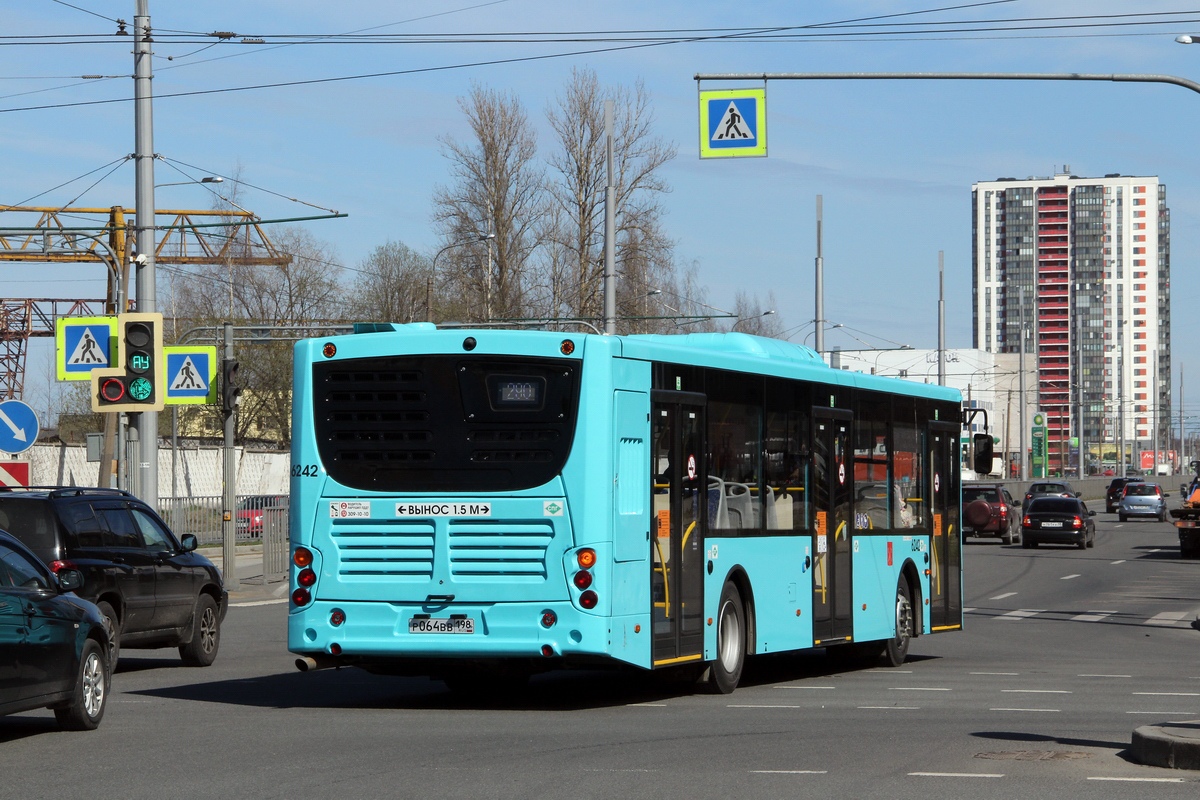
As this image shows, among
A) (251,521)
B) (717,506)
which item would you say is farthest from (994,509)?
(717,506)

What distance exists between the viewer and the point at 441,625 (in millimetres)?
12547

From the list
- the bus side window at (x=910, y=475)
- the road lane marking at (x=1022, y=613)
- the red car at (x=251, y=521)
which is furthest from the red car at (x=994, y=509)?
the bus side window at (x=910, y=475)

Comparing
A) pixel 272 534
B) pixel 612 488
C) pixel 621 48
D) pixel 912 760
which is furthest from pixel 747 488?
pixel 272 534

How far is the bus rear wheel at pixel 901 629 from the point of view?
18.0 m

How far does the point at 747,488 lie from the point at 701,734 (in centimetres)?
367

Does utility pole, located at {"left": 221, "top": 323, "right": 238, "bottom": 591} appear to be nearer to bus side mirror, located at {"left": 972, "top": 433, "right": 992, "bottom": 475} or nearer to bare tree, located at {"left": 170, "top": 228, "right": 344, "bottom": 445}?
bus side mirror, located at {"left": 972, "top": 433, "right": 992, "bottom": 475}

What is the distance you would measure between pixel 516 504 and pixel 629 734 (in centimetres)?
207

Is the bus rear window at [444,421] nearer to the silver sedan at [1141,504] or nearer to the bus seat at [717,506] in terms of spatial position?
the bus seat at [717,506]

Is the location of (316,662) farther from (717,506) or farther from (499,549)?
(717,506)

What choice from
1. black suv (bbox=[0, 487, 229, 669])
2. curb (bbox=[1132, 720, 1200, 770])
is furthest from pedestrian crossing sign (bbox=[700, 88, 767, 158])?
curb (bbox=[1132, 720, 1200, 770])

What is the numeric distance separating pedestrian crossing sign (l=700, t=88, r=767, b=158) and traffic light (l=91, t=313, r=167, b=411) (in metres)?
7.14

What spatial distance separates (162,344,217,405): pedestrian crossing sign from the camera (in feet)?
96.4

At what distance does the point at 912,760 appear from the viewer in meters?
10.0

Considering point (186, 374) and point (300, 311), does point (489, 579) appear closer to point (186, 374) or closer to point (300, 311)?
point (186, 374)
